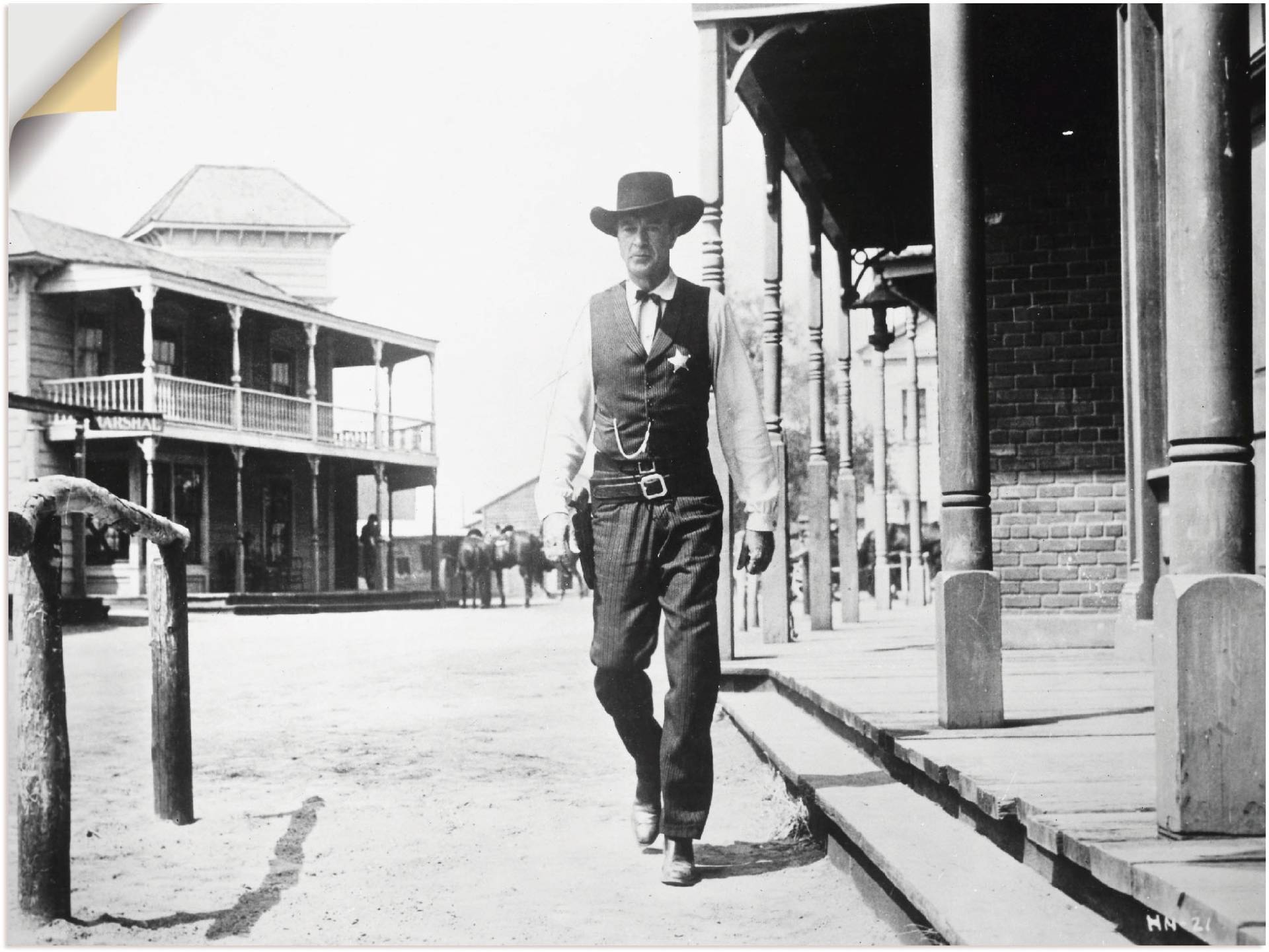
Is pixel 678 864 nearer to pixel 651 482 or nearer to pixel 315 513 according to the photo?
pixel 651 482

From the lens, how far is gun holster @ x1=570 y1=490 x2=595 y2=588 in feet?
10.5

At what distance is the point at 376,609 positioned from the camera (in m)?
8.98

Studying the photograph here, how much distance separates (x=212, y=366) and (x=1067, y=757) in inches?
265

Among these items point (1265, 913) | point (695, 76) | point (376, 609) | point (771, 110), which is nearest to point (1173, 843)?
point (1265, 913)

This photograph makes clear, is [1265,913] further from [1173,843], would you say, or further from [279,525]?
[279,525]

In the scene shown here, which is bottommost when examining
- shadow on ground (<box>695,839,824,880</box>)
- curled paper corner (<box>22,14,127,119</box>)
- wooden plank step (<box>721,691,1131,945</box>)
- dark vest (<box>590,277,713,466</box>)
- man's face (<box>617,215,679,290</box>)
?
shadow on ground (<box>695,839,824,880</box>)

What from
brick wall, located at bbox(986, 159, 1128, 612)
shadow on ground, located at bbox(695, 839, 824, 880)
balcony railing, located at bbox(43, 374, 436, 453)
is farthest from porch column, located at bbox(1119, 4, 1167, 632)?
balcony railing, located at bbox(43, 374, 436, 453)

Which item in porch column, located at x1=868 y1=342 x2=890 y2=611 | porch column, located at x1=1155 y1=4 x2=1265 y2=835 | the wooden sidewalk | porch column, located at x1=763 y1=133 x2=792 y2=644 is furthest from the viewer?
porch column, located at x1=868 y1=342 x2=890 y2=611

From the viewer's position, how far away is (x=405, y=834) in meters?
3.58

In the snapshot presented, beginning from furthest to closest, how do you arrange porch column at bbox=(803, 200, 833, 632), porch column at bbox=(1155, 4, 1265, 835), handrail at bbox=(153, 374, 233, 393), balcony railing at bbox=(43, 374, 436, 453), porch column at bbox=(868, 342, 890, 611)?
1. porch column at bbox=(868, 342, 890, 611)
2. porch column at bbox=(803, 200, 833, 632)
3. handrail at bbox=(153, 374, 233, 393)
4. balcony railing at bbox=(43, 374, 436, 453)
5. porch column at bbox=(1155, 4, 1265, 835)

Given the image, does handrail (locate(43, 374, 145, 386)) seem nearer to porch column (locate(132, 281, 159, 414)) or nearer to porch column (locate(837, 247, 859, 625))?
porch column (locate(132, 281, 159, 414))

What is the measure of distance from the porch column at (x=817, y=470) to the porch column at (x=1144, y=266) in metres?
2.65

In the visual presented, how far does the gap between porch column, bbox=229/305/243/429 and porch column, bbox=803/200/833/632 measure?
146 inches

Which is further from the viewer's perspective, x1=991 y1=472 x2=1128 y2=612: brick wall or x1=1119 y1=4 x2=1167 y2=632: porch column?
x1=991 y1=472 x2=1128 y2=612: brick wall
